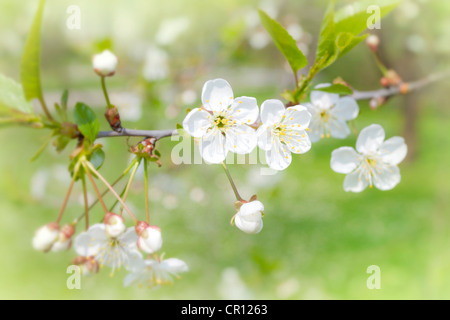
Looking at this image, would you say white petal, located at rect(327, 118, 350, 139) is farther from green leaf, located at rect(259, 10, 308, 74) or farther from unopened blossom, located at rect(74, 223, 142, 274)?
unopened blossom, located at rect(74, 223, 142, 274)

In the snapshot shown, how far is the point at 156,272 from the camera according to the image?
3.65 ft

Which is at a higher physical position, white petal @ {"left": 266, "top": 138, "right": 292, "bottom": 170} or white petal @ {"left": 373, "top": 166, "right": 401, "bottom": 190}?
white petal @ {"left": 373, "top": 166, "right": 401, "bottom": 190}

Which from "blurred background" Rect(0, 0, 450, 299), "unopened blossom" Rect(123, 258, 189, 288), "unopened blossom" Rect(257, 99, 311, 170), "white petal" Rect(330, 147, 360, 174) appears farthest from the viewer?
"blurred background" Rect(0, 0, 450, 299)

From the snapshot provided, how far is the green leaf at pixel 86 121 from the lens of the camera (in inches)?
33.5

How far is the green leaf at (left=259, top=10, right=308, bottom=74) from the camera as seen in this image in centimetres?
A: 80

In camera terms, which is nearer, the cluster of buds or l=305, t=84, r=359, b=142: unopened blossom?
the cluster of buds

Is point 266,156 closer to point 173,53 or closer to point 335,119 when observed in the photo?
point 335,119

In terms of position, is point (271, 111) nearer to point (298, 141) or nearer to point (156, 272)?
point (298, 141)

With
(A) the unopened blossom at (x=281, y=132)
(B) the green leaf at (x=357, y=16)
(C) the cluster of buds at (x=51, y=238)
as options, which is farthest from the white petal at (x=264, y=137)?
(C) the cluster of buds at (x=51, y=238)

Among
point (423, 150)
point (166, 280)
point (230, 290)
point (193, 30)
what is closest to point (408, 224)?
point (423, 150)

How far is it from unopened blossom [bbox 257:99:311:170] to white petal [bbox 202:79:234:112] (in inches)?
3.6

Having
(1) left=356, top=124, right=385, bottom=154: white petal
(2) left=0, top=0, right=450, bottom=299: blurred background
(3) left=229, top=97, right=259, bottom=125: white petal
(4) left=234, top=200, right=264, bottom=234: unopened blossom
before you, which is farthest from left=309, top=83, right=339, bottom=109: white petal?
(2) left=0, top=0, right=450, bottom=299: blurred background

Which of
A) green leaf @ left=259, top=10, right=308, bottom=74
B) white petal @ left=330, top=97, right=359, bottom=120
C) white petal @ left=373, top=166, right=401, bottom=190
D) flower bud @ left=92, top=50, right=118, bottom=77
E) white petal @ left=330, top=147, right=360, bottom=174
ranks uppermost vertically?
white petal @ left=330, top=97, right=359, bottom=120

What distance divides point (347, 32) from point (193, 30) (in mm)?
3409
